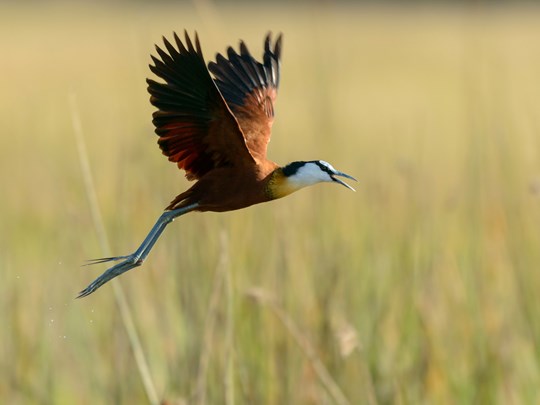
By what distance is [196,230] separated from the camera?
10.4ft

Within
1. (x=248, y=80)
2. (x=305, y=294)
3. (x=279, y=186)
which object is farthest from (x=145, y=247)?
Answer: (x=305, y=294)

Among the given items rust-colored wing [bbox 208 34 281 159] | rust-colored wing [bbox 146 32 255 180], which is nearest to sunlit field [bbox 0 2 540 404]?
rust-colored wing [bbox 208 34 281 159]

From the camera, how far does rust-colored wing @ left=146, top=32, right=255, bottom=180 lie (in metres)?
1.69

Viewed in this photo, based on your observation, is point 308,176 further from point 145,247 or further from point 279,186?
point 145,247

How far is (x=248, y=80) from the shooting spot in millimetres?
2430

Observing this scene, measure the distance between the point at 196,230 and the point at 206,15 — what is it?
584mm

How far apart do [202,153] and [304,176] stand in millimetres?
209

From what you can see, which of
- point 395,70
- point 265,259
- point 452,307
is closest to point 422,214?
point 452,307

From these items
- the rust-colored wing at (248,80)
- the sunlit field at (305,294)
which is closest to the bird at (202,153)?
the rust-colored wing at (248,80)

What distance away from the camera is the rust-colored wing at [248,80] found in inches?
89.8

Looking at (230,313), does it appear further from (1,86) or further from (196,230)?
(1,86)

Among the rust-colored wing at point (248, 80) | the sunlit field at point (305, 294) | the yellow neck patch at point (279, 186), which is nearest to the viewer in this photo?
the yellow neck patch at point (279, 186)

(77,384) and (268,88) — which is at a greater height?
(268,88)

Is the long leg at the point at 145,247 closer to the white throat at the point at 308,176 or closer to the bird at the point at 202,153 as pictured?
the bird at the point at 202,153
